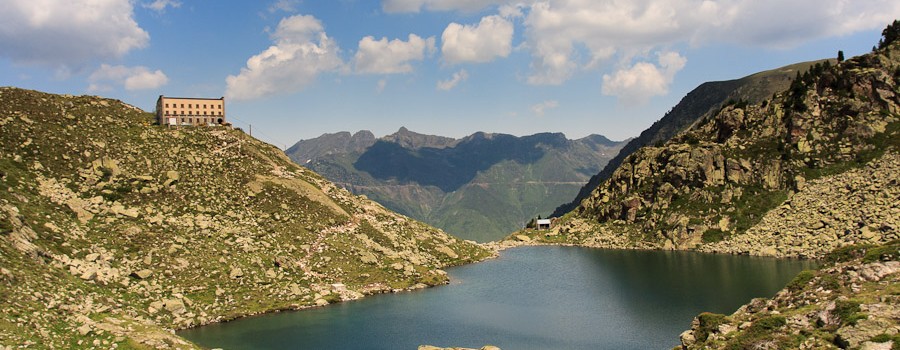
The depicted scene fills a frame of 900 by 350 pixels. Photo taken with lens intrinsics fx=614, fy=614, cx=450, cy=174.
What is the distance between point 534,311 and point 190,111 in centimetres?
9949

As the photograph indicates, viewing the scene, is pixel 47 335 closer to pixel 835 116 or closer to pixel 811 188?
pixel 811 188

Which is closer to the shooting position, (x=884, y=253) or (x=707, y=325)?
(x=884, y=253)

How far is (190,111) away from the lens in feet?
499

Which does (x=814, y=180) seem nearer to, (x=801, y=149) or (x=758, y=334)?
(x=801, y=149)

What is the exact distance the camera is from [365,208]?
154 m

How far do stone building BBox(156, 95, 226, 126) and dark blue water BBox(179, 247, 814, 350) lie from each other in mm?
70499

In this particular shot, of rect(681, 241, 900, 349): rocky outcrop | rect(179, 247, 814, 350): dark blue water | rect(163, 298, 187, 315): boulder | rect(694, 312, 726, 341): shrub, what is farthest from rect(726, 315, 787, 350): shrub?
rect(163, 298, 187, 315): boulder

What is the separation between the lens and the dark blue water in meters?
85.8

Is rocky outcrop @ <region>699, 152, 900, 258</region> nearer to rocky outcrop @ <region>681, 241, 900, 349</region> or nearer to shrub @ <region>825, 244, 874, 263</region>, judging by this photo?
shrub @ <region>825, 244, 874, 263</region>

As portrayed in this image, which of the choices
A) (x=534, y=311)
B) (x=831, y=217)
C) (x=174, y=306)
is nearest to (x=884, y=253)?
(x=534, y=311)

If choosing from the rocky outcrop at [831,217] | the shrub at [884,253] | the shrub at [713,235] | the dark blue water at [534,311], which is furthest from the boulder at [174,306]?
the shrub at [713,235]

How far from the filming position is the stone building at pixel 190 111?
146 metres

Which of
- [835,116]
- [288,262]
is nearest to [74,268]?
[288,262]

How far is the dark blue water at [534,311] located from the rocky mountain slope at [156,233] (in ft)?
26.9
